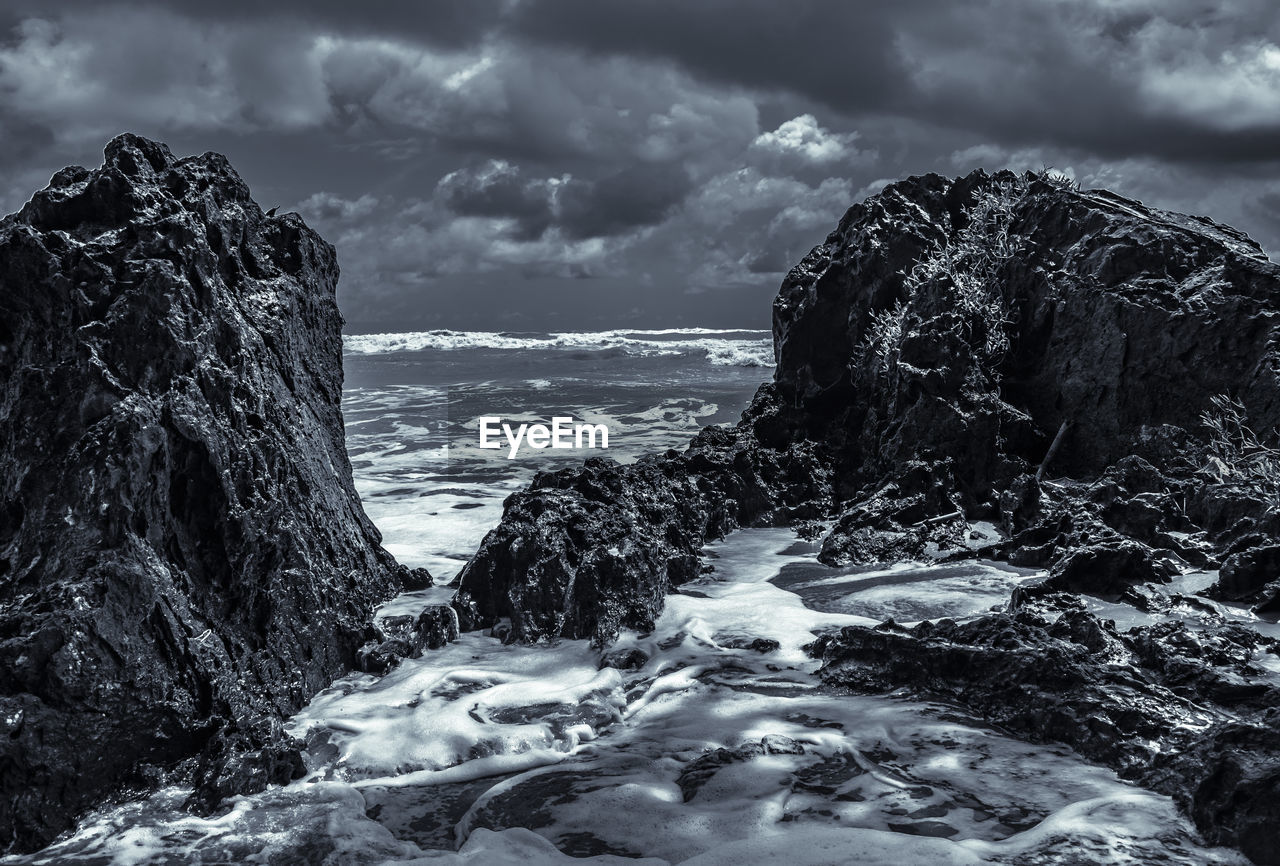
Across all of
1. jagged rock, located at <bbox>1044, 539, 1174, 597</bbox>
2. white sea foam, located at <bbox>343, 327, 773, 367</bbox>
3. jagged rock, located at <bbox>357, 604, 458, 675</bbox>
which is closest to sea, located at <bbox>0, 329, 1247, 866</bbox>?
jagged rock, located at <bbox>357, 604, 458, 675</bbox>

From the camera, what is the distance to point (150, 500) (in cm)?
566

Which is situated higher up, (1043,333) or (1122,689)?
(1043,333)

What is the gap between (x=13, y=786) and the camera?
177 inches

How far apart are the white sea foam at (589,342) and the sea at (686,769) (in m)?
42.9

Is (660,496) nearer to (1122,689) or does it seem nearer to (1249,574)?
(1249,574)

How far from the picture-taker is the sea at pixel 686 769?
4.37m

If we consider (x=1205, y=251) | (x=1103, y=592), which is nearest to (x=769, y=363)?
(x=1205, y=251)

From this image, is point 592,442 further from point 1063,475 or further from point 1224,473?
point 1224,473

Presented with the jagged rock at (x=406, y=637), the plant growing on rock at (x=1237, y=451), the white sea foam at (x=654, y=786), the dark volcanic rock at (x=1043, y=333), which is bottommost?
the white sea foam at (x=654, y=786)

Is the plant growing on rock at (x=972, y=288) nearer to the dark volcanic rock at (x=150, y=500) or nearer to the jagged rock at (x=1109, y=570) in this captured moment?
the jagged rock at (x=1109, y=570)

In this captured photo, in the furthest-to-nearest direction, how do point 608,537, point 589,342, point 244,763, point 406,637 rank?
1. point 589,342
2. point 608,537
3. point 406,637
4. point 244,763

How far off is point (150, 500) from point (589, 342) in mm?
67724

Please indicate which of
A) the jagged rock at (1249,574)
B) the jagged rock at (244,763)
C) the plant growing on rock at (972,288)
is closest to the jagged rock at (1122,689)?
the jagged rock at (1249,574)

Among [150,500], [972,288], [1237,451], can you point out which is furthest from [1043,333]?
[150,500]
